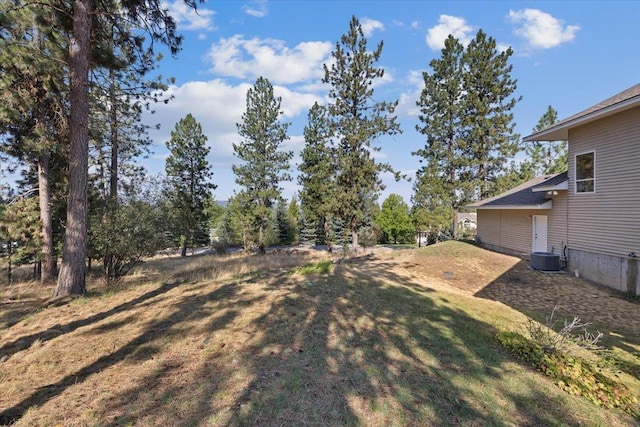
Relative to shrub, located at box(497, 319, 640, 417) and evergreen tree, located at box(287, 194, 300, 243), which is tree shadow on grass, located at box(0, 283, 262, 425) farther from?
evergreen tree, located at box(287, 194, 300, 243)

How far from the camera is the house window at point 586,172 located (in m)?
10.4

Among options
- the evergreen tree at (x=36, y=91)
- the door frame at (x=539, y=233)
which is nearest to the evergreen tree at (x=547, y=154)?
the door frame at (x=539, y=233)

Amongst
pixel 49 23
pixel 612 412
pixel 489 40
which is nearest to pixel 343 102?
pixel 489 40

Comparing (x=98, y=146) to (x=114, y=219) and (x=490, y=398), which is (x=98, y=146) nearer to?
(x=114, y=219)

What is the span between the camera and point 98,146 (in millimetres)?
11828

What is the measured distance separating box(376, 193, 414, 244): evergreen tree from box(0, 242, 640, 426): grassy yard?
108 feet

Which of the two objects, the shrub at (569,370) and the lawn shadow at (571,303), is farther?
the lawn shadow at (571,303)

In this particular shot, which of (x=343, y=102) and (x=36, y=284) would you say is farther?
(x=343, y=102)

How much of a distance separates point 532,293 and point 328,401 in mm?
8889

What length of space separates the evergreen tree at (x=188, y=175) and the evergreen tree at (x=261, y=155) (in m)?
2.74

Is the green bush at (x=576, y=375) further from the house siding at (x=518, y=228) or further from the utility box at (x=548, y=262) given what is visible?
the house siding at (x=518, y=228)

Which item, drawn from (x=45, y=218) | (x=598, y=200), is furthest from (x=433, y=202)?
(x=45, y=218)

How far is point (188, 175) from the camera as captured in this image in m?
23.2

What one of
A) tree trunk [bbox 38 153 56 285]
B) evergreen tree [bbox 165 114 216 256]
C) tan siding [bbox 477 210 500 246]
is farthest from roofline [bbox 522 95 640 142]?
evergreen tree [bbox 165 114 216 256]
